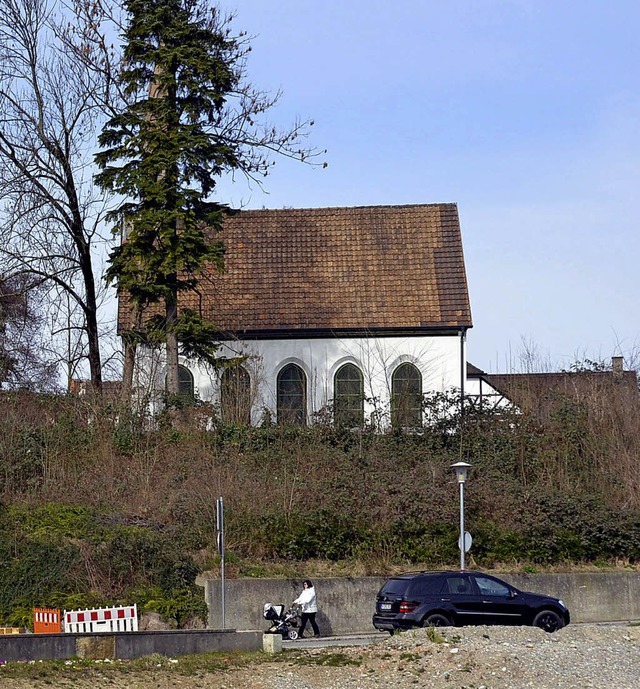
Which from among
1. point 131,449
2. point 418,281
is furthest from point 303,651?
point 418,281

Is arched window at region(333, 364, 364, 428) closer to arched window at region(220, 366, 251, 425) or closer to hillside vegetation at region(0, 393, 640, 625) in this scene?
hillside vegetation at region(0, 393, 640, 625)

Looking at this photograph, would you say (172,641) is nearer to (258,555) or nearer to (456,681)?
(456,681)

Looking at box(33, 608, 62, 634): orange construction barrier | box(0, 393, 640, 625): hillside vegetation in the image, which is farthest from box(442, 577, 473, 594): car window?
box(33, 608, 62, 634): orange construction barrier

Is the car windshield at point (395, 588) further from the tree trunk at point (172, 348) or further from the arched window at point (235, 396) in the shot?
the tree trunk at point (172, 348)

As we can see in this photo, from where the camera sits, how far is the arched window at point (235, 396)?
117 ft

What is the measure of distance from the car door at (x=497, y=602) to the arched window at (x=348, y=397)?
482 inches

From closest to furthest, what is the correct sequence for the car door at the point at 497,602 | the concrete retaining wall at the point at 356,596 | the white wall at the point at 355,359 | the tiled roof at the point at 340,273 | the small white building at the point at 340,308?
the car door at the point at 497,602, the concrete retaining wall at the point at 356,596, the white wall at the point at 355,359, the small white building at the point at 340,308, the tiled roof at the point at 340,273

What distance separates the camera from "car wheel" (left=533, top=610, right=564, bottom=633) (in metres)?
22.5

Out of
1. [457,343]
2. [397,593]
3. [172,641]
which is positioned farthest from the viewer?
[457,343]

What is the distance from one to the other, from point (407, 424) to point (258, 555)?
9222mm

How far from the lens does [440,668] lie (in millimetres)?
17828

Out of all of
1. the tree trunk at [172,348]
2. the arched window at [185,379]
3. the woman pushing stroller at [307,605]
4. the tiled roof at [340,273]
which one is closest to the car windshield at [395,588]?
the woman pushing stroller at [307,605]

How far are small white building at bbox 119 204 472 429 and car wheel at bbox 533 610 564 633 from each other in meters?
17.3

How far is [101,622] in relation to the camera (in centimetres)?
2269
